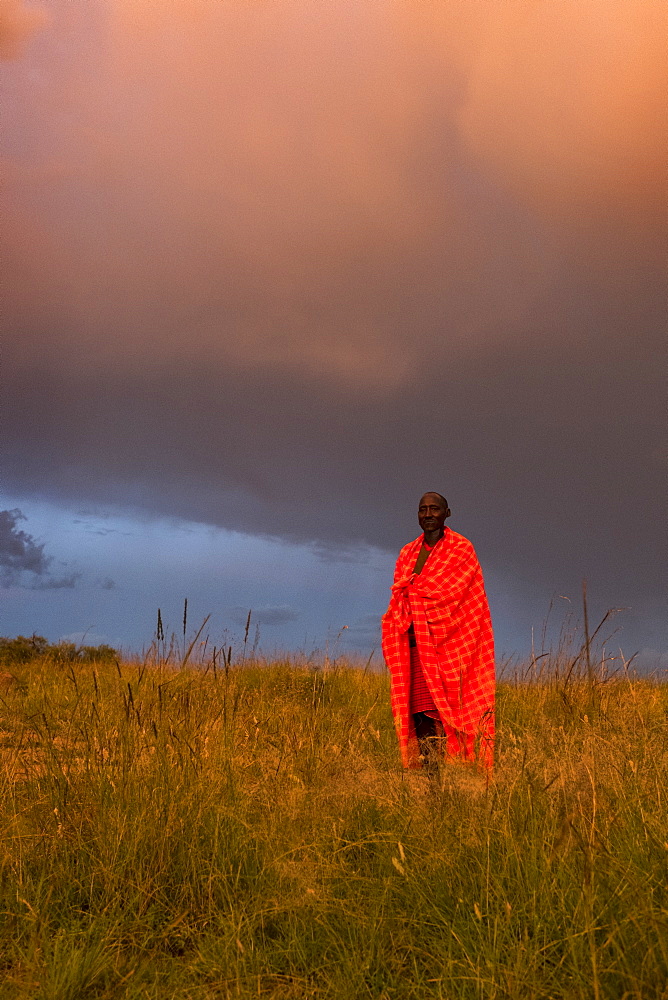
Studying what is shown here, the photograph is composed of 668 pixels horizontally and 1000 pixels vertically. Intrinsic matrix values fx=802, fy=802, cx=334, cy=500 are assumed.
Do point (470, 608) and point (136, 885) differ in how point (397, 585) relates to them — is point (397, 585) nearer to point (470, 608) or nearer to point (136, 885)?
point (470, 608)

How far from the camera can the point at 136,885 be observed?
124 inches

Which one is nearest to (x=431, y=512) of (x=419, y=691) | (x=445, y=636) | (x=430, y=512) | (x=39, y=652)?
(x=430, y=512)

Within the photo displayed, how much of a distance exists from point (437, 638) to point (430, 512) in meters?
0.97

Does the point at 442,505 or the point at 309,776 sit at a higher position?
the point at 442,505

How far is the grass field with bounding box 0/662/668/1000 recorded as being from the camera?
7.98 ft

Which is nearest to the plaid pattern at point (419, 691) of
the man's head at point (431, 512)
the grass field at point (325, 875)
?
the man's head at point (431, 512)

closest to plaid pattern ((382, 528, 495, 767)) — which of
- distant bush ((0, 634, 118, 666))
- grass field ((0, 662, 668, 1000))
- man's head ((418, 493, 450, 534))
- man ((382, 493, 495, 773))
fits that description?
man ((382, 493, 495, 773))

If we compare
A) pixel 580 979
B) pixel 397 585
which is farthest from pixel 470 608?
pixel 580 979

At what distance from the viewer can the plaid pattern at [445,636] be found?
6113mm

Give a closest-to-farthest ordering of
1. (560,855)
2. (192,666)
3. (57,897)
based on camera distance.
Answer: (560,855)
(57,897)
(192,666)

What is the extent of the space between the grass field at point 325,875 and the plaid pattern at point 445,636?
1589mm

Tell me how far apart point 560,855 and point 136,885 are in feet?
5.36

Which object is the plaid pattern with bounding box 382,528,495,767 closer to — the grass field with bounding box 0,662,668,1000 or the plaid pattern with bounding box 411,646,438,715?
the plaid pattern with bounding box 411,646,438,715

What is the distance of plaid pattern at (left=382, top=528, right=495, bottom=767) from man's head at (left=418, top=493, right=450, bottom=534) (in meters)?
0.18
